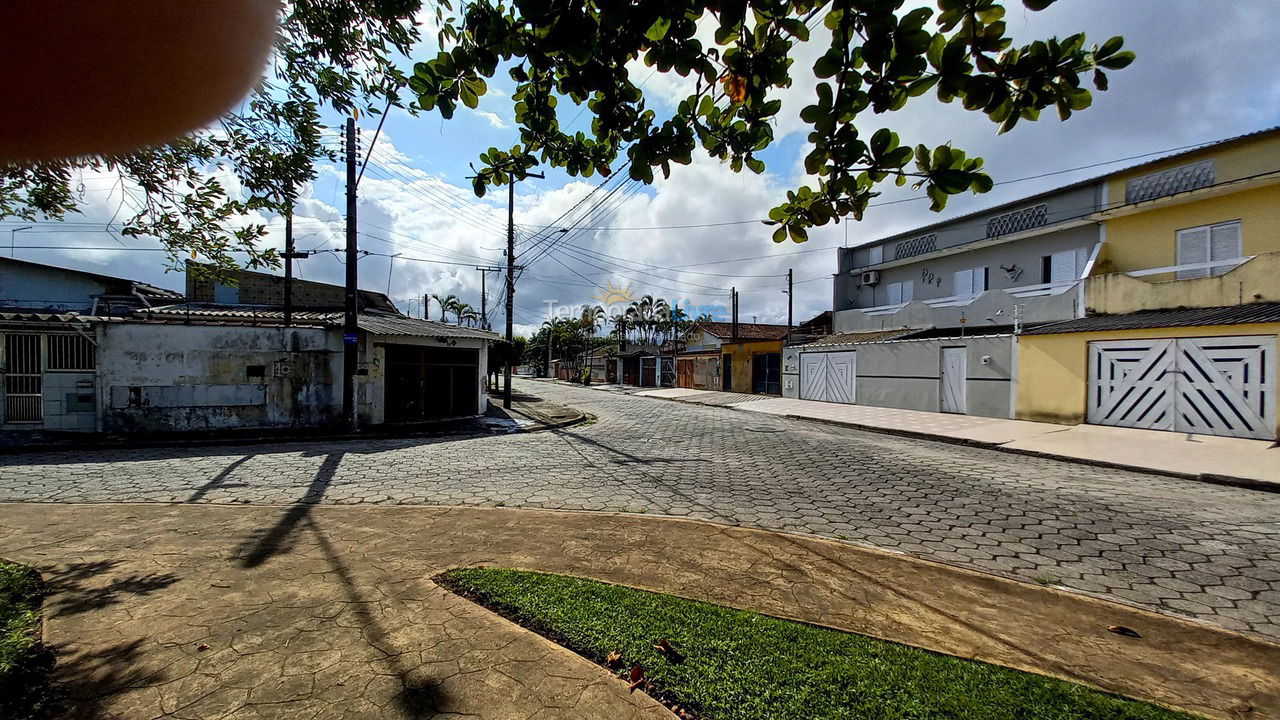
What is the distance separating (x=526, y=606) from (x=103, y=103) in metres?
3.23

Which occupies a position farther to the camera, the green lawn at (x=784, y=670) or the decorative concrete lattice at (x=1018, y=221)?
the decorative concrete lattice at (x=1018, y=221)

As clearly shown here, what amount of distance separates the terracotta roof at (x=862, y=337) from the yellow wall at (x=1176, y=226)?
20.0 ft

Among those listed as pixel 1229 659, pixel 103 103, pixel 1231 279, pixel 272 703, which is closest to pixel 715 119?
pixel 103 103

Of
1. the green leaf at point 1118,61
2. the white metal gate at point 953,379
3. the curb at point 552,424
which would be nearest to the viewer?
the green leaf at point 1118,61

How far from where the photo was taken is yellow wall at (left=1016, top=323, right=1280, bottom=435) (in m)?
12.7

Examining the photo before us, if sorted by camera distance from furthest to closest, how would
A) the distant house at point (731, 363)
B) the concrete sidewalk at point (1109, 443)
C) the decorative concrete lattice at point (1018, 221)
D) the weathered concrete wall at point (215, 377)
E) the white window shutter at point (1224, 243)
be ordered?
the distant house at point (731, 363) → the decorative concrete lattice at point (1018, 221) → the white window shutter at point (1224, 243) → the weathered concrete wall at point (215, 377) → the concrete sidewalk at point (1109, 443)

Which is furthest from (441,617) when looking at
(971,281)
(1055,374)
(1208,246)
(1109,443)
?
(971,281)

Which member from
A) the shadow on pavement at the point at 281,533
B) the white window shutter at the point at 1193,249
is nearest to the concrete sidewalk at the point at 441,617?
the shadow on pavement at the point at 281,533

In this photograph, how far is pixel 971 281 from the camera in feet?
64.8

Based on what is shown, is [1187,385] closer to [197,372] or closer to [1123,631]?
[1123,631]

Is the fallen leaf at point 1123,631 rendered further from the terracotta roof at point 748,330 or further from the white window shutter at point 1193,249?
the terracotta roof at point 748,330

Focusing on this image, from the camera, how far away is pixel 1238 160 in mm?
12672

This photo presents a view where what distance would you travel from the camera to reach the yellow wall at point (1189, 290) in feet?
35.0

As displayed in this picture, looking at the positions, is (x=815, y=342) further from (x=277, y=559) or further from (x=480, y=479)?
(x=277, y=559)
